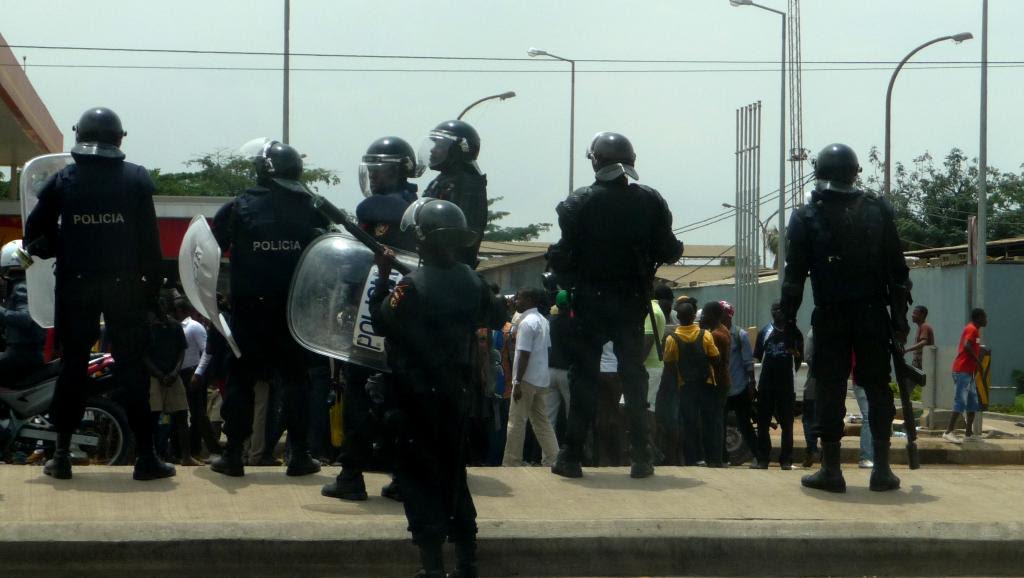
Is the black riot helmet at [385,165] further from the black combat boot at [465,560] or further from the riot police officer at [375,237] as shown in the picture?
the black combat boot at [465,560]

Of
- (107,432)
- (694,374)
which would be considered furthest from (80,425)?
(694,374)

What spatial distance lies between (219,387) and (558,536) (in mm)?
6819

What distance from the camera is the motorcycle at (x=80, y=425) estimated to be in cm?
904

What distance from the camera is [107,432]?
29.8 feet

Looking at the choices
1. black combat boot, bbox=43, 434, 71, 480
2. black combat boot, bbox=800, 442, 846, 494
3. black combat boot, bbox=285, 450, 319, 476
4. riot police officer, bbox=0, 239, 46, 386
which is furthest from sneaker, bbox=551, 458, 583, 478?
riot police officer, bbox=0, 239, 46, 386

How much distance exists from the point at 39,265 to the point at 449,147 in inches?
118

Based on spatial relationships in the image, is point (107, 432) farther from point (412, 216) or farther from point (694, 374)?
point (694, 374)

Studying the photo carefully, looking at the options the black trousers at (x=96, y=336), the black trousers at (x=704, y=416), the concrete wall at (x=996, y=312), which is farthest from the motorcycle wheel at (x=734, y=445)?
the concrete wall at (x=996, y=312)

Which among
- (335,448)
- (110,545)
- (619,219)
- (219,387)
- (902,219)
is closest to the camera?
(110,545)

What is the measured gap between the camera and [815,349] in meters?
7.01

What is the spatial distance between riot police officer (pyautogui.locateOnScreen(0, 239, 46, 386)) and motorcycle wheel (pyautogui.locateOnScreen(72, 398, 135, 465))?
549mm

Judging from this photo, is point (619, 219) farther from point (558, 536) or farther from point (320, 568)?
point (320, 568)

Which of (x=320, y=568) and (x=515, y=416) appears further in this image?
(x=515, y=416)

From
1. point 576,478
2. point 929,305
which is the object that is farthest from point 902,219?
point 576,478
